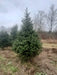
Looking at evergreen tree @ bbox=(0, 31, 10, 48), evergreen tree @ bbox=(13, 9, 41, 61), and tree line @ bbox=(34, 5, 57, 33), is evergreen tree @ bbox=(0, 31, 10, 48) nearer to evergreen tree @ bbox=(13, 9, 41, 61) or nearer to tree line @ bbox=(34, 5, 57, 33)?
evergreen tree @ bbox=(13, 9, 41, 61)

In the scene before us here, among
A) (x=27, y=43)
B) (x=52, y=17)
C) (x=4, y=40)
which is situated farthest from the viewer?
(x=52, y=17)

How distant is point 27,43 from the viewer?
5.64 meters

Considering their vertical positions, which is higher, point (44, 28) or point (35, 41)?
point (44, 28)

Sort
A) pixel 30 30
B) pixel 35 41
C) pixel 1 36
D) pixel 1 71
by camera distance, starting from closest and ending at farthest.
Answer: pixel 1 71 < pixel 35 41 < pixel 30 30 < pixel 1 36

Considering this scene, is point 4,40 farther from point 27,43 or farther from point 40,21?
point 40,21

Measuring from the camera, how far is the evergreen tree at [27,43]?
5.48 m

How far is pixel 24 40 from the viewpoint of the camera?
568cm

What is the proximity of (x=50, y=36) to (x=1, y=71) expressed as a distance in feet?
63.8

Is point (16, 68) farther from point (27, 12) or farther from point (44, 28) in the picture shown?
point (44, 28)

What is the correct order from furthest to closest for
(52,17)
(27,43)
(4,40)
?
(52,17), (4,40), (27,43)

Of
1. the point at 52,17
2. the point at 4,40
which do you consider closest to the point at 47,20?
the point at 52,17

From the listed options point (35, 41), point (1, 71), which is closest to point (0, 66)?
point (1, 71)

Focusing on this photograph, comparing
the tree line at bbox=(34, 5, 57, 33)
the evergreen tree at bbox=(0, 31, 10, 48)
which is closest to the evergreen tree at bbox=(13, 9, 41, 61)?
the evergreen tree at bbox=(0, 31, 10, 48)

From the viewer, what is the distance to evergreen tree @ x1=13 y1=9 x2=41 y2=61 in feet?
18.0
